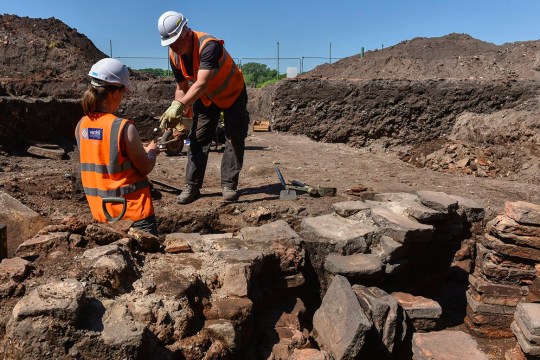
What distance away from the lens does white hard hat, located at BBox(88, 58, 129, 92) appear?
2.83m

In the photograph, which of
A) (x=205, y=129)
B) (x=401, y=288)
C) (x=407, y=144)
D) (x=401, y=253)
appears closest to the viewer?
(x=401, y=253)

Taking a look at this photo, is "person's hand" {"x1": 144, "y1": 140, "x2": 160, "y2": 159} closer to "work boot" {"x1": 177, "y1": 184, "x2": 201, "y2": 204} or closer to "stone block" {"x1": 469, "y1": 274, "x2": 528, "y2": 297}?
"work boot" {"x1": 177, "y1": 184, "x2": 201, "y2": 204}

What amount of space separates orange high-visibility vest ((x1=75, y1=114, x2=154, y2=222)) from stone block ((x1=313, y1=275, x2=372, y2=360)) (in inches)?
54.8

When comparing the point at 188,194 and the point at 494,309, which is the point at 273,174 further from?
the point at 494,309

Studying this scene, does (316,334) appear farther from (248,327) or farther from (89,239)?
(89,239)

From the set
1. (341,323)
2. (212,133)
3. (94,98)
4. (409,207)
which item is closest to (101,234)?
(94,98)

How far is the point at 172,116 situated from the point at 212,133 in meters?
0.98

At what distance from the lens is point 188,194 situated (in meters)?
4.89

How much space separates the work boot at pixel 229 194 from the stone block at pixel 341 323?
1736mm

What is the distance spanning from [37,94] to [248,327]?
11472mm

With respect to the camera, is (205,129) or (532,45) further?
(532,45)

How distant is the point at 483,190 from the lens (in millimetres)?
6098

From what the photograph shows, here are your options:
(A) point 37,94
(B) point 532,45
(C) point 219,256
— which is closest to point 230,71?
(C) point 219,256

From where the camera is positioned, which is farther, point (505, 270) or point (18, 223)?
point (505, 270)
